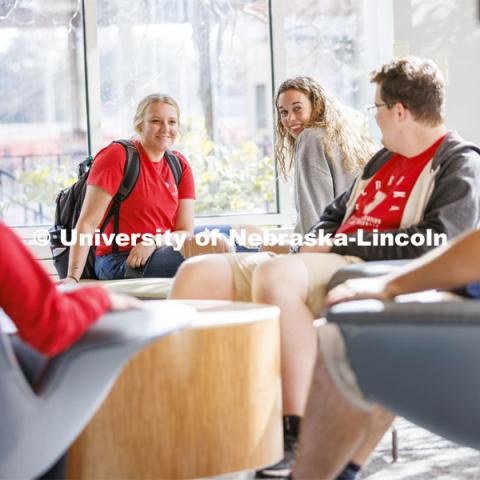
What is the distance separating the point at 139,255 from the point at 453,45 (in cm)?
242

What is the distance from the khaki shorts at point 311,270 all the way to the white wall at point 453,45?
9.25ft

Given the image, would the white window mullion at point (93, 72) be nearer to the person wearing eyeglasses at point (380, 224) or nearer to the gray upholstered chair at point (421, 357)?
the person wearing eyeglasses at point (380, 224)

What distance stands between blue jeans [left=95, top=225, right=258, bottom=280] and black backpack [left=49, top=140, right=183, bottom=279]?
2.5 inches

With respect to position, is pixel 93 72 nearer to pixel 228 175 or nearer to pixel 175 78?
pixel 175 78

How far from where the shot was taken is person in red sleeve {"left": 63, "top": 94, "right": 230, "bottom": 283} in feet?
14.0

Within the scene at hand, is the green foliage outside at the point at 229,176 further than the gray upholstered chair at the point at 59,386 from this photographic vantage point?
Yes

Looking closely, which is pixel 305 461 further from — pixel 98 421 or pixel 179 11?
A: pixel 179 11

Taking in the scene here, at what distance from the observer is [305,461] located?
2.25 metres

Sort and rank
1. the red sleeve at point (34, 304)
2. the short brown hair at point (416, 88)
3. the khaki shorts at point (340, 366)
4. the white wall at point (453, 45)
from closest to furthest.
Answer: the red sleeve at point (34, 304) → the khaki shorts at point (340, 366) → the short brown hair at point (416, 88) → the white wall at point (453, 45)

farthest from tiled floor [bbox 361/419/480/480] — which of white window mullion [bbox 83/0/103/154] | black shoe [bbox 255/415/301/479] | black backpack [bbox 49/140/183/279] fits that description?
white window mullion [bbox 83/0/103/154]

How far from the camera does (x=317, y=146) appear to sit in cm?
394

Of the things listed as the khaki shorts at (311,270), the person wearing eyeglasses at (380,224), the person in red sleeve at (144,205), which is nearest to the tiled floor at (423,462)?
the person wearing eyeglasses at (380,224)

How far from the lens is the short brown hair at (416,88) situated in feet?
9.77

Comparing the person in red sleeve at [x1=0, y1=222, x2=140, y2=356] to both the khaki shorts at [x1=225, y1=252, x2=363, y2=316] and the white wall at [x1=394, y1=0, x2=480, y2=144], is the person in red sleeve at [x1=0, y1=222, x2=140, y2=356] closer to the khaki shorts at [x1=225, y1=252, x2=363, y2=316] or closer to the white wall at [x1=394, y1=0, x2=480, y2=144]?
the khaki shorts at [x1=225, y1=252, x2=363, y2=316]
